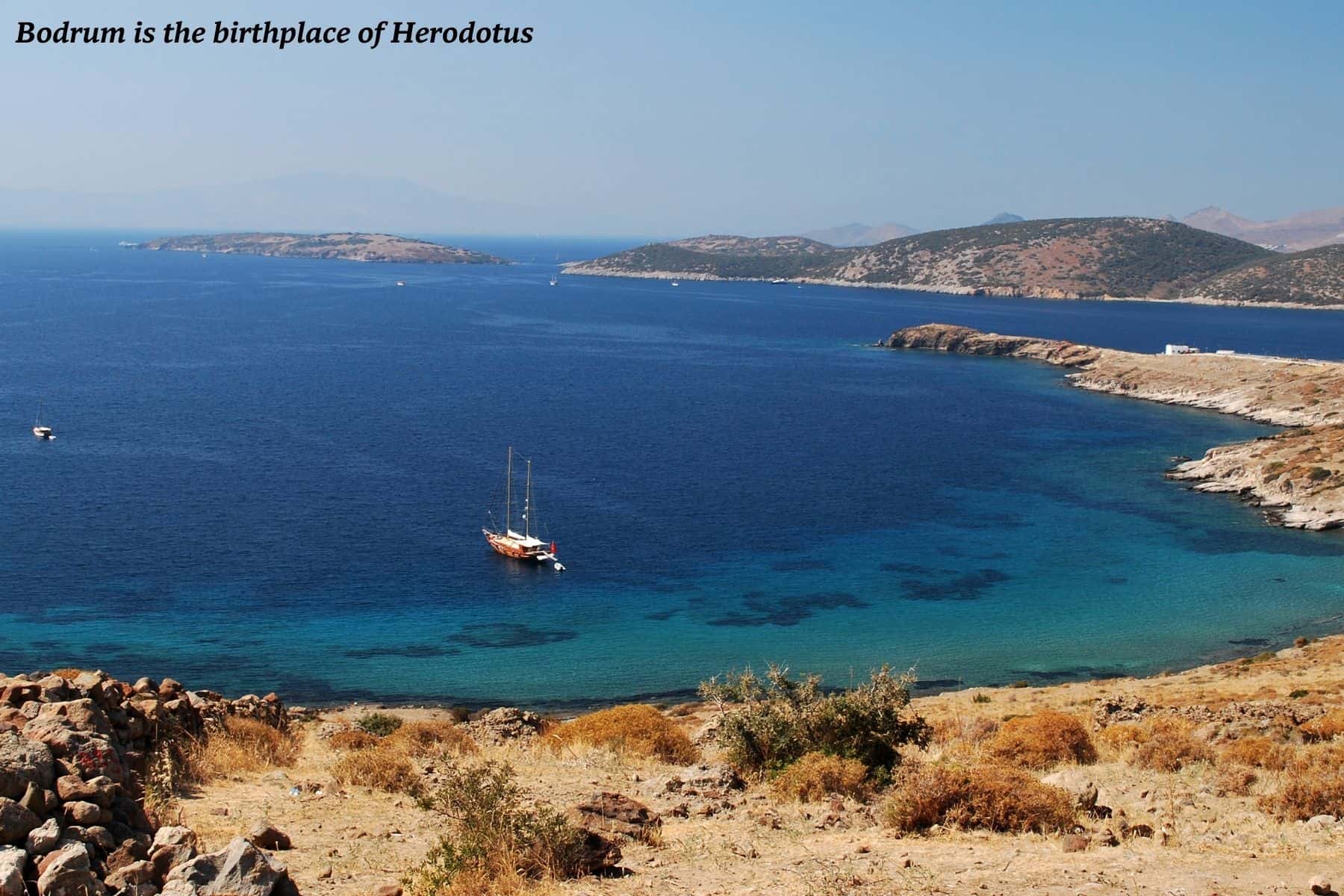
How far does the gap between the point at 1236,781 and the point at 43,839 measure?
16486 millimetres

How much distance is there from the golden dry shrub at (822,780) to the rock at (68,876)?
9619mm

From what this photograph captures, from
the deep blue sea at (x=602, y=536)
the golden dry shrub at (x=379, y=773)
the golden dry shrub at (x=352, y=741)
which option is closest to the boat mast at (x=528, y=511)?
the deep blue sea at (x=602, y=536)

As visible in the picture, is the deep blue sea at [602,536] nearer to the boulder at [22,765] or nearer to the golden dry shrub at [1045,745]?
the golden dry shrub at [1045,745]

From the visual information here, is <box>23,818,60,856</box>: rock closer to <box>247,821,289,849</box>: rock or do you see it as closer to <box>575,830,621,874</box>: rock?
<box>247,821,289,849</box>: rock

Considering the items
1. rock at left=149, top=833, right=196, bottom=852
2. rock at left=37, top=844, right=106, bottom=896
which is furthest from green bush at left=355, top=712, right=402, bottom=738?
rock at left=37, top=844, right=106, bottom=896

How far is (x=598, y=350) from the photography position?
455ft

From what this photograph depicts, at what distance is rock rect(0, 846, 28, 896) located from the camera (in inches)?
388

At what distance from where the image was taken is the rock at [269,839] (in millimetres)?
13125

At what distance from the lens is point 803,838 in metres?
14.6

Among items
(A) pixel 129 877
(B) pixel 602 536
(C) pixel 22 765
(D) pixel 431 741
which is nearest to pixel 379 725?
(D) pixel 431 741

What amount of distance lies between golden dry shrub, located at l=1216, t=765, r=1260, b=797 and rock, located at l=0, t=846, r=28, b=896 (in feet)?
52.7

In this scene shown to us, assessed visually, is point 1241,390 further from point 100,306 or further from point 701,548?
point 100,306

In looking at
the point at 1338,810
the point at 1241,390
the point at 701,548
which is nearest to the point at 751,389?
the point at 1241,390

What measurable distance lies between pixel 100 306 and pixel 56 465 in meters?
116
